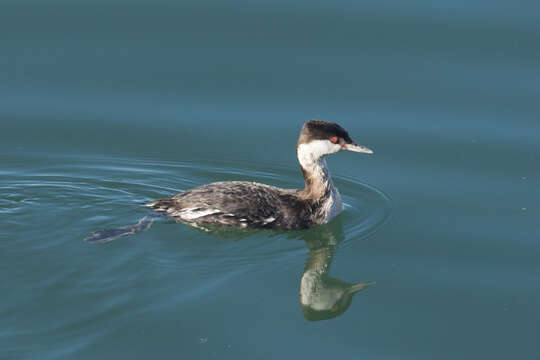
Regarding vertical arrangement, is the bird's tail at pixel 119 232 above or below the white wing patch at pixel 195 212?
below

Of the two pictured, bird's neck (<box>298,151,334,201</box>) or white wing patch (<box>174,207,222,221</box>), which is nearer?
white wing patch (<box>174,207,222,221</box>)

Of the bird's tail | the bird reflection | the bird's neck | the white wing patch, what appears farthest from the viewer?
the bird's neck

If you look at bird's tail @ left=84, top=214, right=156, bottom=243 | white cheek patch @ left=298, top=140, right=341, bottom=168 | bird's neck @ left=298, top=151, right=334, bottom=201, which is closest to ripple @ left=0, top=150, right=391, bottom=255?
bird's tail @ left=84, top=214, right=156, bottom=243

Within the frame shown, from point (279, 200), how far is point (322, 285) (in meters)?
1.55

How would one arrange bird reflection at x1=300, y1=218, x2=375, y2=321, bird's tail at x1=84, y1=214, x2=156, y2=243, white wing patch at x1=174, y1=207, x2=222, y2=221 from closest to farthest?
bird reflection at x1=300, y1=218, x2=375, y2=321 < bird's tail at x1=84, y1=214, x2=156, y2=243 < white wing patch at x1=174, y1=207, x2=222, y2=221

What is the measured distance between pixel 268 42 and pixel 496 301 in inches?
263

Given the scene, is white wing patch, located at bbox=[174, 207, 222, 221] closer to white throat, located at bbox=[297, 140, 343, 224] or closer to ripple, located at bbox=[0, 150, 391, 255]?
ripple, located at bbox=[0, 150, 391, 255]

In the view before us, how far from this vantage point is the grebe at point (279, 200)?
11.3 metres

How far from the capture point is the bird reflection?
32.4 ft

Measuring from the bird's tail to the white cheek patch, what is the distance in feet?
6.79

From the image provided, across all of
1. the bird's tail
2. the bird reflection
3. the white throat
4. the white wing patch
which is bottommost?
the bird reflection

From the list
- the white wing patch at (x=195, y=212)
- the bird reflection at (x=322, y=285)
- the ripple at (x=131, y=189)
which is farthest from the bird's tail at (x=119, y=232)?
the bird reflection at (x=322, y=285)

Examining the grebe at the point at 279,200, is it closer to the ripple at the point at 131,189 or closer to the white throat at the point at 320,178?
the white throat at the point at 320,178

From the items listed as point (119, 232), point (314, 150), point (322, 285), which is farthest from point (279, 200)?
point (119, 232)
